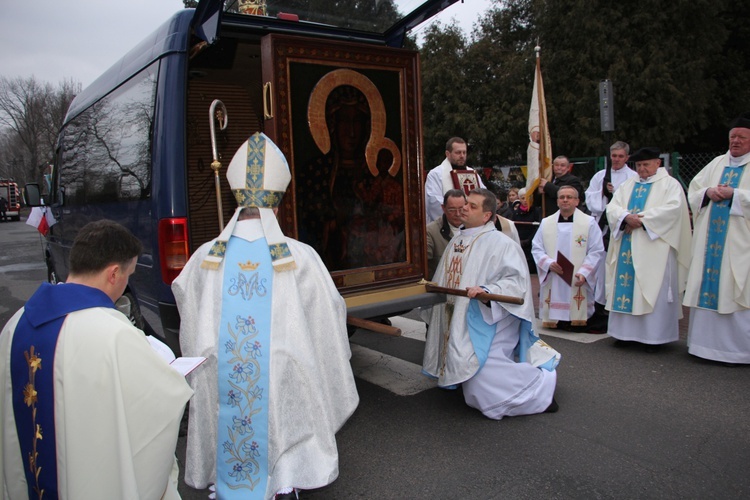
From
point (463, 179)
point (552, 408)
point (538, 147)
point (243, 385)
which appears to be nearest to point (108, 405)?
point (243, 385)

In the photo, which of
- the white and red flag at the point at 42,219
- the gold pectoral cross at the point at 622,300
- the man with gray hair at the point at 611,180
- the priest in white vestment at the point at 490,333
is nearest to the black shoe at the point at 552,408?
the priest in white vestment at the point at 490,333

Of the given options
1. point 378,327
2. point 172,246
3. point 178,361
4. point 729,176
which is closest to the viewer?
point 178,361

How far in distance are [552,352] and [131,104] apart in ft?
12.2

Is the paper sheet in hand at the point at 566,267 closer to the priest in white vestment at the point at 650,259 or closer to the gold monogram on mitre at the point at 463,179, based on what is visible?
the priest in white vestment at the point at 650,259

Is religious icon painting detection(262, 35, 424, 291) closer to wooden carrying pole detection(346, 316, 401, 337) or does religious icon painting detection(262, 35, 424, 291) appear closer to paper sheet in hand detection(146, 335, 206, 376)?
wooden carrying pole detection(346, 316, 401, 337)

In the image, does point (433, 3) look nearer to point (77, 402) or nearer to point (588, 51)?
point (77, 402)

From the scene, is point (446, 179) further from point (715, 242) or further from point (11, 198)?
point (11, 198)

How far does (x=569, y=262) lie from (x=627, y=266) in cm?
72

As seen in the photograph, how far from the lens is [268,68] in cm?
384

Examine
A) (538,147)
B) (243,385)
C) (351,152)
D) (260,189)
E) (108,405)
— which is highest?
(538,147)

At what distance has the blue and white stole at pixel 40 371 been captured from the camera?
1734mm

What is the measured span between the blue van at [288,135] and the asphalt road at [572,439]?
0.87 meters

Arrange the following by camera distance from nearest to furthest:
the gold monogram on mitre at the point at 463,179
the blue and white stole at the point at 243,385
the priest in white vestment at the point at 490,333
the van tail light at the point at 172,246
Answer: the blue and white stole at the point at 243,385 < the van tail light at the point at 172,246 < the priest in white vestment at the point at 490,333 < the gold monogram on mitre at the point at 463,179

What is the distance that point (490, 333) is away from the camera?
4164 millimetres
